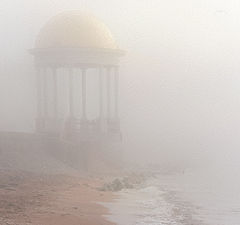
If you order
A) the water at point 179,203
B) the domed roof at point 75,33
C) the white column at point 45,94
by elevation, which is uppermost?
the domed roof at point 75,33

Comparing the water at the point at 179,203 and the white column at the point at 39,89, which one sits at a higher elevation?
the white column at the point at 39,89

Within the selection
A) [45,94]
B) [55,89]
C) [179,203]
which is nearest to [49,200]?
[179,203]

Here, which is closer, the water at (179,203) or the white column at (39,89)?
the water at (179,203)

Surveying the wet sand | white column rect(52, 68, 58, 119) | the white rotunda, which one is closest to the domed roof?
the white rotunda

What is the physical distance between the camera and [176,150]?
49.6m

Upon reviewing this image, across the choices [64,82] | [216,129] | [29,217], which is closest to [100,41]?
[64,82]

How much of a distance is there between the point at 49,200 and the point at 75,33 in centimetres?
1804

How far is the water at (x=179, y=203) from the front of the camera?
15977 millimetres

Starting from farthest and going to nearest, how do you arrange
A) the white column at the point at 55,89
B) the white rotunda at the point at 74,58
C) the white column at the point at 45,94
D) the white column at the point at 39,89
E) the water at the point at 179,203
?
the white column at the point at 39,89, the white column at the point at 45,94, the white column at the point at 55,89, the white rotunda at the point at 74,58, the water at the point at 179,203

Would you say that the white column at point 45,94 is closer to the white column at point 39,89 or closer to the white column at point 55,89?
the white column at point 39,89

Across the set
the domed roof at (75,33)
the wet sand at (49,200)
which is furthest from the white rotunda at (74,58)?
the wet sand at (49,200)

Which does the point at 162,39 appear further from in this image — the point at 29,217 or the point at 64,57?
the point at 29,217

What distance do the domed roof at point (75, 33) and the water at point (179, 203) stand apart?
9636 mm

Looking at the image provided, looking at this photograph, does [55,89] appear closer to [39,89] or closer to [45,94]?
[45,94]
